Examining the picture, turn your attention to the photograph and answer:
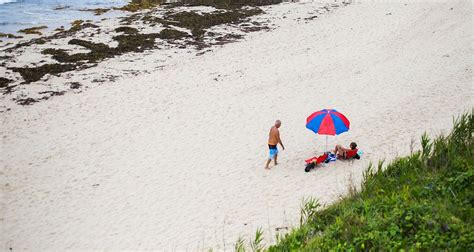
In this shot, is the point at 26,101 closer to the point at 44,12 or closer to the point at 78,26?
the point at 78,26

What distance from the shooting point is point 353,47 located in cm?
Result: 2131

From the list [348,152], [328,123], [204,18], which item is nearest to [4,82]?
[204,18]

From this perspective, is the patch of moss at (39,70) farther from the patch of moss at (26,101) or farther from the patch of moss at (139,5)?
the patch of moss at (139,5)

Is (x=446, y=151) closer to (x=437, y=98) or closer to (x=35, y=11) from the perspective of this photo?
(x=437, y=98)

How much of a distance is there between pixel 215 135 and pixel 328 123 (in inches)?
174

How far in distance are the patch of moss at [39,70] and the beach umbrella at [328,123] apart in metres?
13.7

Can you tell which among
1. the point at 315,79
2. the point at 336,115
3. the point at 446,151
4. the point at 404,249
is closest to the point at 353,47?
the point at 315,79

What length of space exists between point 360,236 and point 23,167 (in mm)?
10399

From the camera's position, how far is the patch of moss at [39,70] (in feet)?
59.9

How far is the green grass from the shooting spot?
5594 millimetres

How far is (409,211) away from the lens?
6039 millimetres

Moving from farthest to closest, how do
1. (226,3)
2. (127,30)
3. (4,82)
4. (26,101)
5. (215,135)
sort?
(226,3)
(127,30)
(4,82)
(26,101)
(215,135)

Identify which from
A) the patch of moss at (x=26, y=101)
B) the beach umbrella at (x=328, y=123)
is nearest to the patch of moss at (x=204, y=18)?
the patch of moss at (x=26, y=101)

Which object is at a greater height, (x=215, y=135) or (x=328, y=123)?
(x=328, y=123)
